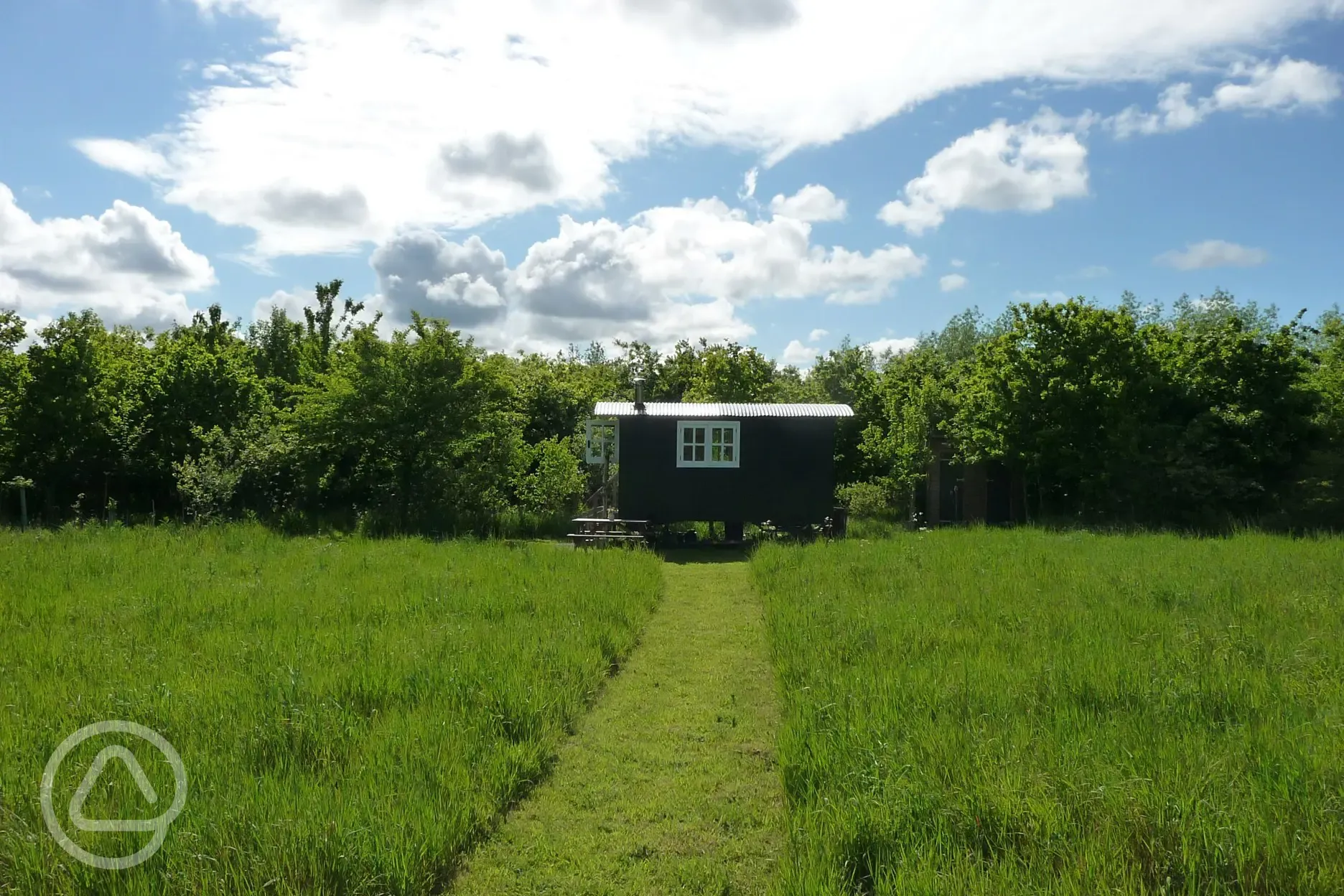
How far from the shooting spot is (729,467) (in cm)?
1928

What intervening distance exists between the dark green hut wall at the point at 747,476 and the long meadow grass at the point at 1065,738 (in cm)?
855

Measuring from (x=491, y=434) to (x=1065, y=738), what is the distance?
55.9 feet

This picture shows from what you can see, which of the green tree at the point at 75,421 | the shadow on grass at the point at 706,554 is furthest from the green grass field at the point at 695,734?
the green tree at the point at 75,421

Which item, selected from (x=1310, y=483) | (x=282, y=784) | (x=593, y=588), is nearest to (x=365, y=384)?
(x=593, y=588)

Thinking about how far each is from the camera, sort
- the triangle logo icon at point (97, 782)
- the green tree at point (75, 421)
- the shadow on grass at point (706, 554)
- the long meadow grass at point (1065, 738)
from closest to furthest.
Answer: the long meadow grass at point (1065, 738), the triangle logo icon at point (97, 782), the shadow on grass at point (706, 554), the green tree at point (75, 421)

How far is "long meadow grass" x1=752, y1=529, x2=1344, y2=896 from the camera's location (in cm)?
411

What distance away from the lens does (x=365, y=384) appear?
20.2 meters

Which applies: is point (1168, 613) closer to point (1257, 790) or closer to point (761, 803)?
point (1257, 790)

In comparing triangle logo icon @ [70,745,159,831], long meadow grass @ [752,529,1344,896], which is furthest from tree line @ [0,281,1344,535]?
triangle logo icon @ [70,745,159,831]

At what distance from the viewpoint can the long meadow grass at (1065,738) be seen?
411 cm

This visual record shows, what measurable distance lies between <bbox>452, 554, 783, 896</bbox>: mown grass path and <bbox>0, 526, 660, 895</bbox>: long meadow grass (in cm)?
25

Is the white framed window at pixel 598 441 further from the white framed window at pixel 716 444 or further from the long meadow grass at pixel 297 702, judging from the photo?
the long meadow grass at pixel 297 702

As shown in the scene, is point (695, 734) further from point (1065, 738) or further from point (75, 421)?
point (75, 421)

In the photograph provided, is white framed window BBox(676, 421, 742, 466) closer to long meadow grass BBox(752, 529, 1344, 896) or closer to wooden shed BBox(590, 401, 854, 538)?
wooden shed BBox(590, 401, 854, 538)
